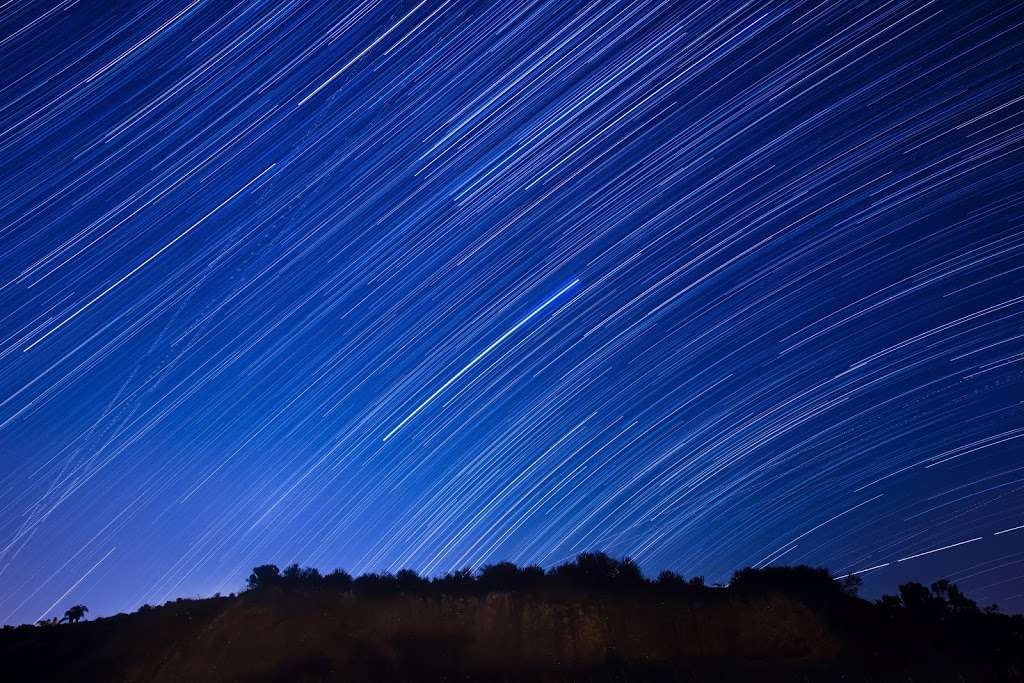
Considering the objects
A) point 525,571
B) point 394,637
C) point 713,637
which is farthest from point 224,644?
point 713,637

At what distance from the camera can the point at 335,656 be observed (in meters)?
24.0

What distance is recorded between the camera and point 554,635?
82.4ft

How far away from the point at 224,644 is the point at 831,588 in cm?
2572

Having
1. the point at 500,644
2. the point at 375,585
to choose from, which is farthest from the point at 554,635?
the point at 375,585

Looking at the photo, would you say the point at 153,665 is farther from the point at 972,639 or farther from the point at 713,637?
the point at 972,639

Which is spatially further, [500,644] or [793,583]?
[793,583]

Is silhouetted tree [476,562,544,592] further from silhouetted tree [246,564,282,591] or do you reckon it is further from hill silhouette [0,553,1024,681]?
silhouetted tree [246,564,282,591]

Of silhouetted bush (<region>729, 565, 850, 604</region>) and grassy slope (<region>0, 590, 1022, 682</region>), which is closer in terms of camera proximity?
grassy slope (<region>0, 590, 1022, 682</region>)

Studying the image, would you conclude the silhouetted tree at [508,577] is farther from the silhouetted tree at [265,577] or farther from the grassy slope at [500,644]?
the silhouetted tree at [265,577]

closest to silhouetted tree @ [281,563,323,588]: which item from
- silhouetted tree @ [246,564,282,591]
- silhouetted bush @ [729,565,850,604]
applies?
silhouetted tree @ [246,564,282,591]

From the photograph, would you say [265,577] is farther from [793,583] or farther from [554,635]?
[793,583]

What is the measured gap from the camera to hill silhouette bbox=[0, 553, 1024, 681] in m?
23.0

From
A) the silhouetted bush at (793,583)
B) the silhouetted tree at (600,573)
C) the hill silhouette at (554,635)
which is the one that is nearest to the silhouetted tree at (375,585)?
the hill silhouette at (554,635)

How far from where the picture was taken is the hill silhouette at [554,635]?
23047 millimetres
